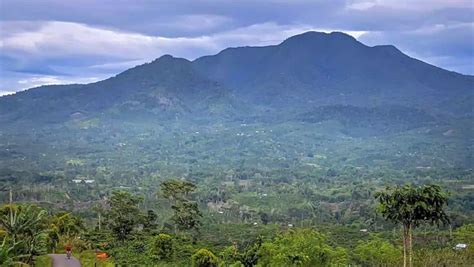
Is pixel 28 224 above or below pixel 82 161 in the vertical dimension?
above

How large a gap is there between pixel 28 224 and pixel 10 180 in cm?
8097

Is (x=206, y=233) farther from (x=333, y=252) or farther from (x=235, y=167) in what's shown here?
(x=235, y=167)

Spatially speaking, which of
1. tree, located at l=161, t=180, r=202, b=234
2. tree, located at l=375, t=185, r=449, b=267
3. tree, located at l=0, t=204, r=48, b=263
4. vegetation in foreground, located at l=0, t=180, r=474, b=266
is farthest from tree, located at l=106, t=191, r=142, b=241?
tree, located at l=375, t=185, r=449, b=267

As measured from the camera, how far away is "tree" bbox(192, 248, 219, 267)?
125ft

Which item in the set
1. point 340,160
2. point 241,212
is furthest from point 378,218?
point 340,160

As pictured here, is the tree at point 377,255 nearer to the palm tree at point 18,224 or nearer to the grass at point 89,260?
the grass at point 89,260

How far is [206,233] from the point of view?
68.4 m

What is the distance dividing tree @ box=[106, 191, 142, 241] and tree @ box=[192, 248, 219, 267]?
10.4 meters

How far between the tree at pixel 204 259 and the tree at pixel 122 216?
1037cm

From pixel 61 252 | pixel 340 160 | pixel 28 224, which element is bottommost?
pixel 340 160

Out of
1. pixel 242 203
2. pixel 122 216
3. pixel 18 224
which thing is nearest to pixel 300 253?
pixel 122 216

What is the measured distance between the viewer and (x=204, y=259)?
125 feet

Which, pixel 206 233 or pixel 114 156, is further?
pixel 114 156

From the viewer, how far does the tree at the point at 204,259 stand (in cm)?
3812
